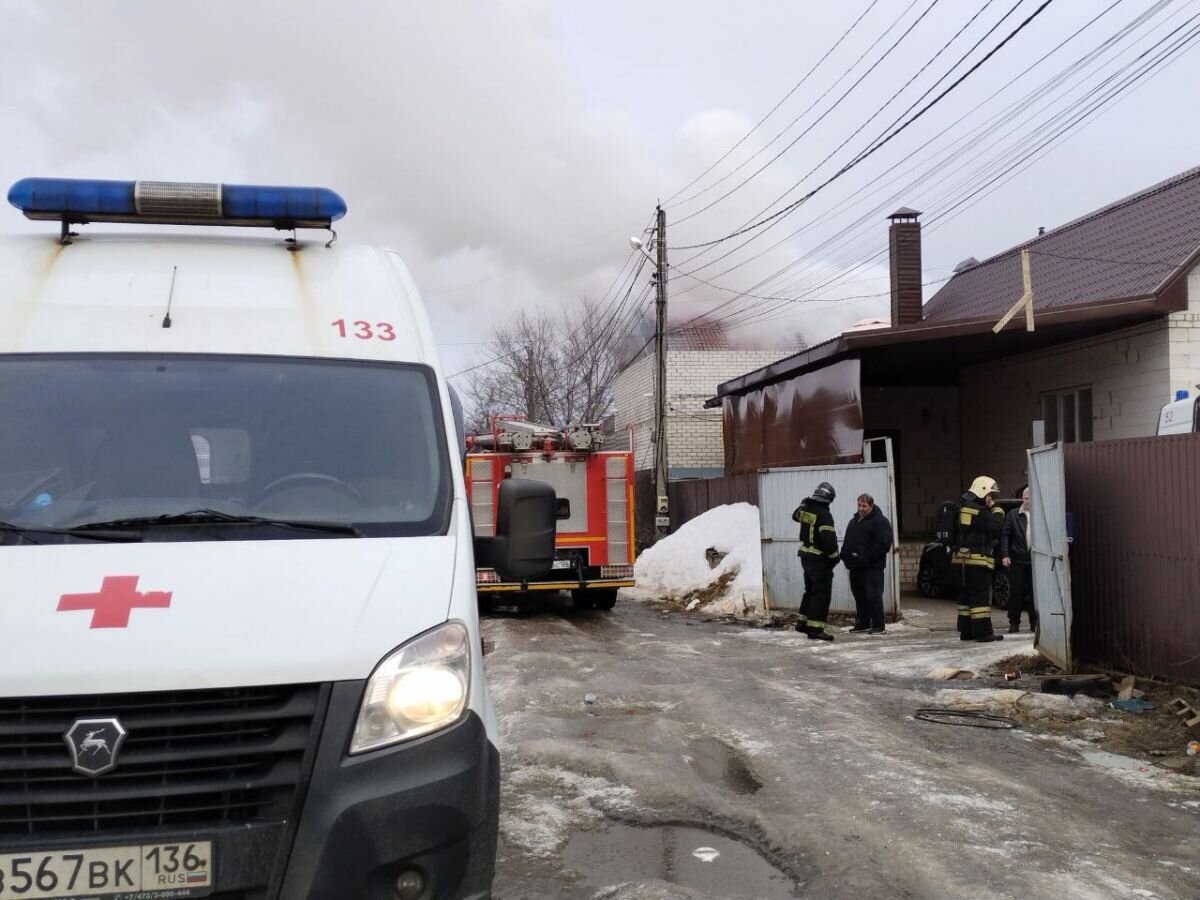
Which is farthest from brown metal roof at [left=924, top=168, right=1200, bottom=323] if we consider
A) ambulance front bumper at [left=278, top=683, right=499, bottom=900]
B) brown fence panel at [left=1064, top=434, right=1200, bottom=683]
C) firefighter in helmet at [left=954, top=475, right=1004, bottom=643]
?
ambulance front bumper at [left=278, top=683, right=499, bottom=900]

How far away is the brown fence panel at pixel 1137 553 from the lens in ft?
25.8

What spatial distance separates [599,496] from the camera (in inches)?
624

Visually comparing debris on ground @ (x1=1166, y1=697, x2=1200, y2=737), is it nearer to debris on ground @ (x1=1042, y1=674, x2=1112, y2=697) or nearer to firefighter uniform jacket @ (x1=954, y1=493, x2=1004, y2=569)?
debris on ground @ (x1=1042, y1=674, x2=1112, y2=697)

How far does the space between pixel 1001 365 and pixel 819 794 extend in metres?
14.0

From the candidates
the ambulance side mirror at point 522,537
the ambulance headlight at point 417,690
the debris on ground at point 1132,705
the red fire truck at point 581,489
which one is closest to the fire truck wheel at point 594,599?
the red fire truck at point 581,489

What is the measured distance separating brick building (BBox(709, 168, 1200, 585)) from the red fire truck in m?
3.52

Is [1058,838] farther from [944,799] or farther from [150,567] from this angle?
[150,567]

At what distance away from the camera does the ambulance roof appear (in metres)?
4.05

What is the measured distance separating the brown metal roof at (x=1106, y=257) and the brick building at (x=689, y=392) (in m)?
12.8

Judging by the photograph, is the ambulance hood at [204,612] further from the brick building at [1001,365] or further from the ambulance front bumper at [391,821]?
the brick building at [1001,365]

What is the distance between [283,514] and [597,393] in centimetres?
4515

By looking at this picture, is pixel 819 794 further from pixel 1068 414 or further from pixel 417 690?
pixel 1068 414

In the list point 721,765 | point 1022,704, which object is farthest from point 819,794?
point 1022,704

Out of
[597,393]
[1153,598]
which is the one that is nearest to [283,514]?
[1153,598]
